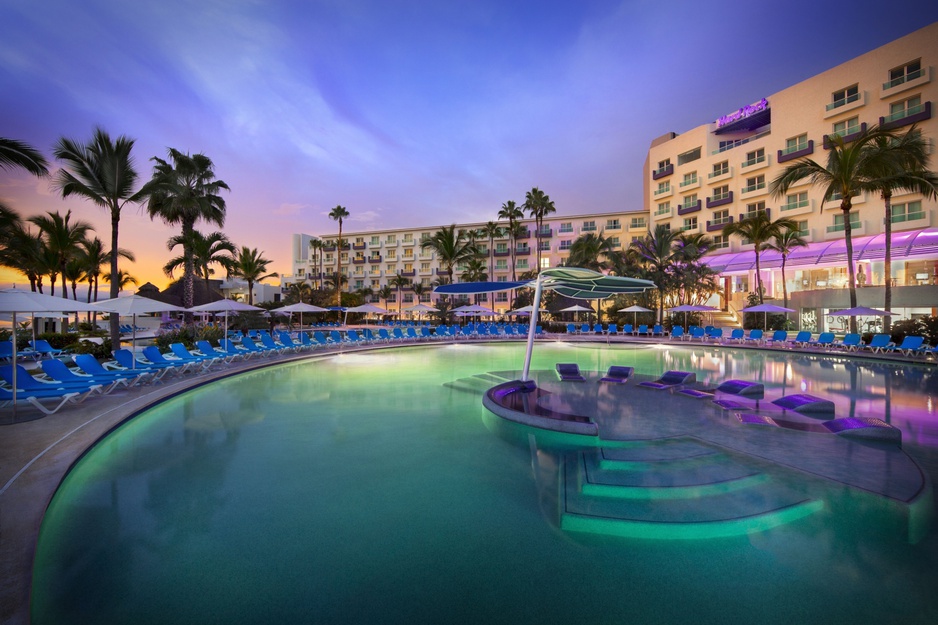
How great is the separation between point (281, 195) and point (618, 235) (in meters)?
37.0

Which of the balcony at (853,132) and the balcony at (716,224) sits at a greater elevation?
the balcony at (853,132)

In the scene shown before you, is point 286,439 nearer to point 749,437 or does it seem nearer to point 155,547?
point 155,547

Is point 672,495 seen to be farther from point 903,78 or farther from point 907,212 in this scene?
point 903,78

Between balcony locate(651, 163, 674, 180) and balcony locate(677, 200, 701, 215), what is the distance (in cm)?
409

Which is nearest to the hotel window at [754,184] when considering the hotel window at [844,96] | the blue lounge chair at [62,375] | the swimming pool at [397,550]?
the hotel window at [844,96]

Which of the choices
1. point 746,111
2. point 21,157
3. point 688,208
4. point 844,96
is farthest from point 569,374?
point 746,111

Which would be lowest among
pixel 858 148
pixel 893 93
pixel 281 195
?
pixel 858 148

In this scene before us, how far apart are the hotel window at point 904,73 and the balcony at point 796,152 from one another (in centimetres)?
530

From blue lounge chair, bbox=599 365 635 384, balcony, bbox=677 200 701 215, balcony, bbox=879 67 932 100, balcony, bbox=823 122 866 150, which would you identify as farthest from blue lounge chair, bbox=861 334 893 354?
balcony, bbox=677 200 701 215

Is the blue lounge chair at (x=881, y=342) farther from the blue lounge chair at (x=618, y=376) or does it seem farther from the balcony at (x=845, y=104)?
the balcony at (x=845, y=104)

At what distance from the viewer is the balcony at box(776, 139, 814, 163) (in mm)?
33469

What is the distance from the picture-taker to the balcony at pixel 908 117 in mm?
27297

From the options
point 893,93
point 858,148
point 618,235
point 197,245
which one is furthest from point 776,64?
point 197,245

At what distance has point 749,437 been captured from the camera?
6.21 meters
